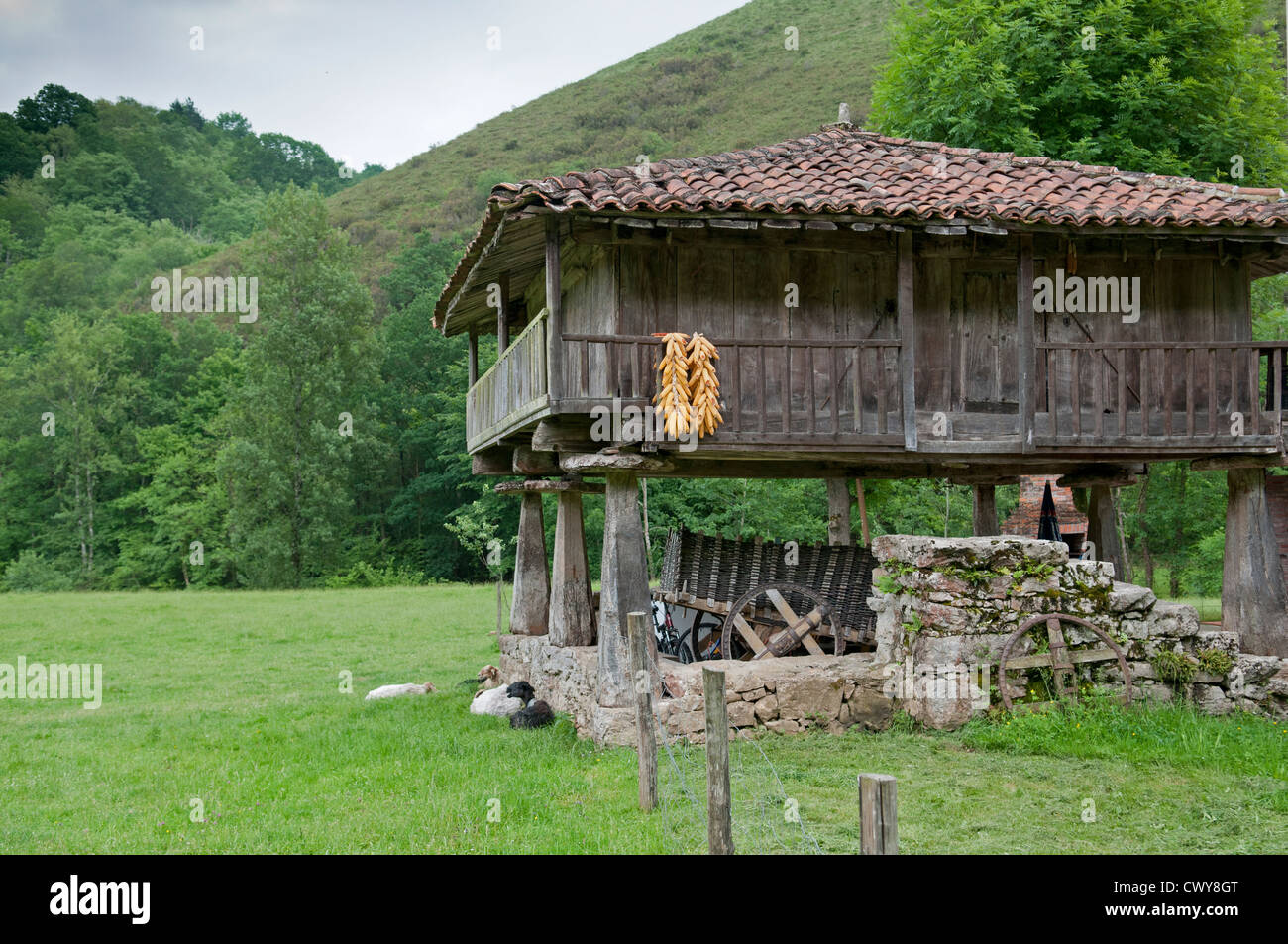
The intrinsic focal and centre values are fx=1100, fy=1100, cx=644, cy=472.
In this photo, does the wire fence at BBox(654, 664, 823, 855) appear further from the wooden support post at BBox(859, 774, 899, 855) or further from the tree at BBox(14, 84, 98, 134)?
the tree at BBox(14, 84, 98, 134)

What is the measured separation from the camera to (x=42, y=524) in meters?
48.4

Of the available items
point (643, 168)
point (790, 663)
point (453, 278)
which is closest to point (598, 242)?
point (643, 168)

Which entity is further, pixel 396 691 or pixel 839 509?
pixel 839 509

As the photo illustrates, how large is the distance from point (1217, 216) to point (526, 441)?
8348 millimetres

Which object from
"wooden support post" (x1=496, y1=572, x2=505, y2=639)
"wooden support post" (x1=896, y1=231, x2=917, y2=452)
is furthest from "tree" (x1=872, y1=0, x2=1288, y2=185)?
"wooden support post" (x1=496, y1=572, x2=505, y2=639)

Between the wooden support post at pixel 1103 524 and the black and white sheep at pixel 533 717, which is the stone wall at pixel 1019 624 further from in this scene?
the wooden support post at pixel 1103 524

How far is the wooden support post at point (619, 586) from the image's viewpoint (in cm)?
1159

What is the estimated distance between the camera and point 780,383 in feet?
37.2

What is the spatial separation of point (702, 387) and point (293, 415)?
32422 mm

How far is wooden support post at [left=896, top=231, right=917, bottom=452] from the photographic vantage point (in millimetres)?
11352

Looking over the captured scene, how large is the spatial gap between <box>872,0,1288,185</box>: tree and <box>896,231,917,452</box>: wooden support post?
8616 mm

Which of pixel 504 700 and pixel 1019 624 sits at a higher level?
pixel 1019 624

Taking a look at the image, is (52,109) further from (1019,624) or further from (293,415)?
(1019,624)

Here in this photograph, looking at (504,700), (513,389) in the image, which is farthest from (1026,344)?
(504,700)
